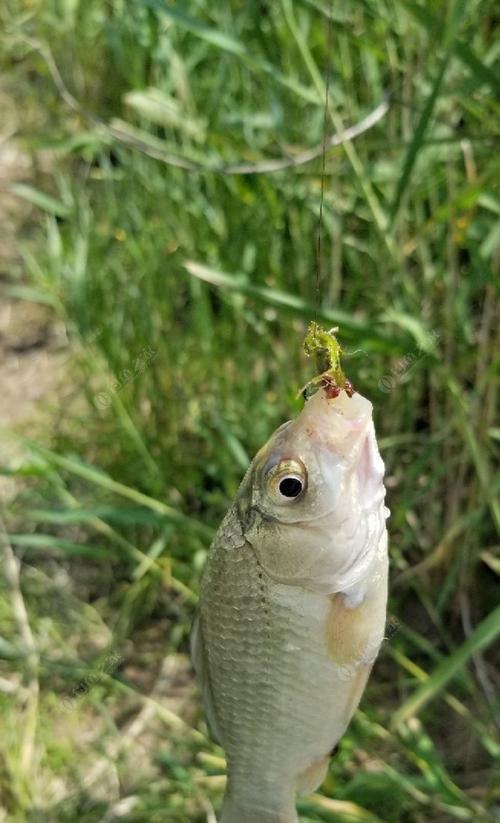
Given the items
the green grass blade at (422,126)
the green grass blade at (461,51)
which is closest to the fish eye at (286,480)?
the green grass blade at (422,126)

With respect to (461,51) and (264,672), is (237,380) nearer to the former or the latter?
(461,51)

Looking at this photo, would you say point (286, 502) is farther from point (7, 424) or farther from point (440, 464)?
point (7, 424)

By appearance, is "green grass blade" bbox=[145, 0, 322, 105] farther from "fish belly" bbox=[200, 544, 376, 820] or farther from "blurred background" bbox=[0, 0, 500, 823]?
"fish belly" bbox=[200, 544, 376, 820]

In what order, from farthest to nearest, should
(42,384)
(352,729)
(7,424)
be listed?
(42,384) → (7,424) → (352,729)

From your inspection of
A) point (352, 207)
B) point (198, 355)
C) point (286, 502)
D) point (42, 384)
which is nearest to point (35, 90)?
point (42, 384)

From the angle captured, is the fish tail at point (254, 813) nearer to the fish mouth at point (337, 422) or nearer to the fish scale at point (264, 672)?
the fish scale at point (264, 672)

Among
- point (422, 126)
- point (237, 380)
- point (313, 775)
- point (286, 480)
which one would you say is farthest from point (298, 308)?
point (237, 380)
